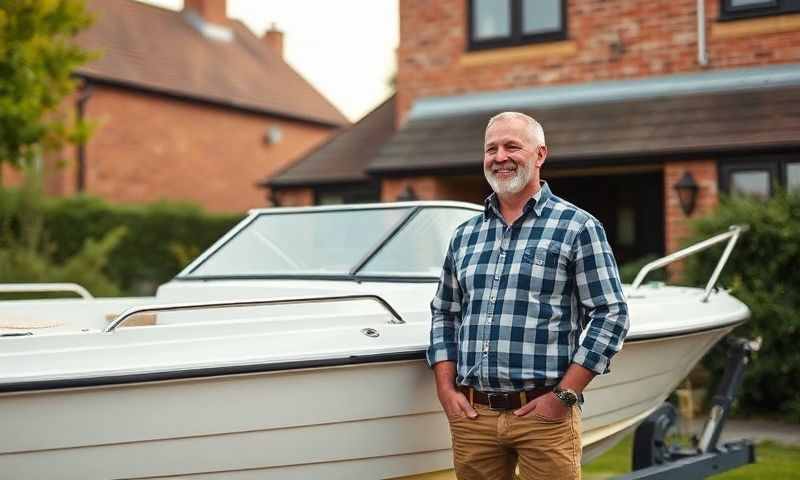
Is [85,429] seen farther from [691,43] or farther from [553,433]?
[691,43]

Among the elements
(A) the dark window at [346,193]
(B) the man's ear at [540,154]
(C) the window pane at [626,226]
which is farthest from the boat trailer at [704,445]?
(A) the dark window at [346,193]

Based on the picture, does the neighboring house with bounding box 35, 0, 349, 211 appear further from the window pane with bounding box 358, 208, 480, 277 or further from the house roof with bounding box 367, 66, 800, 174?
the window pane with bounding box 358, 208, 480, 277

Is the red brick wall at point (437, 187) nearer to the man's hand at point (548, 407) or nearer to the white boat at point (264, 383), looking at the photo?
the white boat at point (264, 383)

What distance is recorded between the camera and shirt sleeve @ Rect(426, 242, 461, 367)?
3.39 metres

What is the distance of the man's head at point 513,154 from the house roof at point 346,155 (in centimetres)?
951

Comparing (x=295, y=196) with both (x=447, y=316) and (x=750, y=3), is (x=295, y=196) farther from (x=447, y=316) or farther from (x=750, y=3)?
(x=447, y=316)

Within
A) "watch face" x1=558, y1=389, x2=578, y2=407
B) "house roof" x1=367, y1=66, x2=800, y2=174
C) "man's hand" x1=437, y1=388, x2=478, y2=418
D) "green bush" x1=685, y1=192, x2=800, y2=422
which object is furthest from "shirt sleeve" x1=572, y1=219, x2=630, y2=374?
"house roof" x1=367, y1=66, x2=800, y2=174

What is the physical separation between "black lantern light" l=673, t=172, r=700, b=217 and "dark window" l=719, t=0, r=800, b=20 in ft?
5.39

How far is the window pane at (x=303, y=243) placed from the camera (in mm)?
4684

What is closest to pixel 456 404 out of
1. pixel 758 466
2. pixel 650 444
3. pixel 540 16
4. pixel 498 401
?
pixel 498 401

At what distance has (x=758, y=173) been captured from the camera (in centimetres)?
878

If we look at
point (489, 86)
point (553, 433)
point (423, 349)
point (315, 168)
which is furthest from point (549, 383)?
point (315, 168)

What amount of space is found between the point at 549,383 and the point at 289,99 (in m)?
20.8

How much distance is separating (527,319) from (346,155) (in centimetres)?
1081
